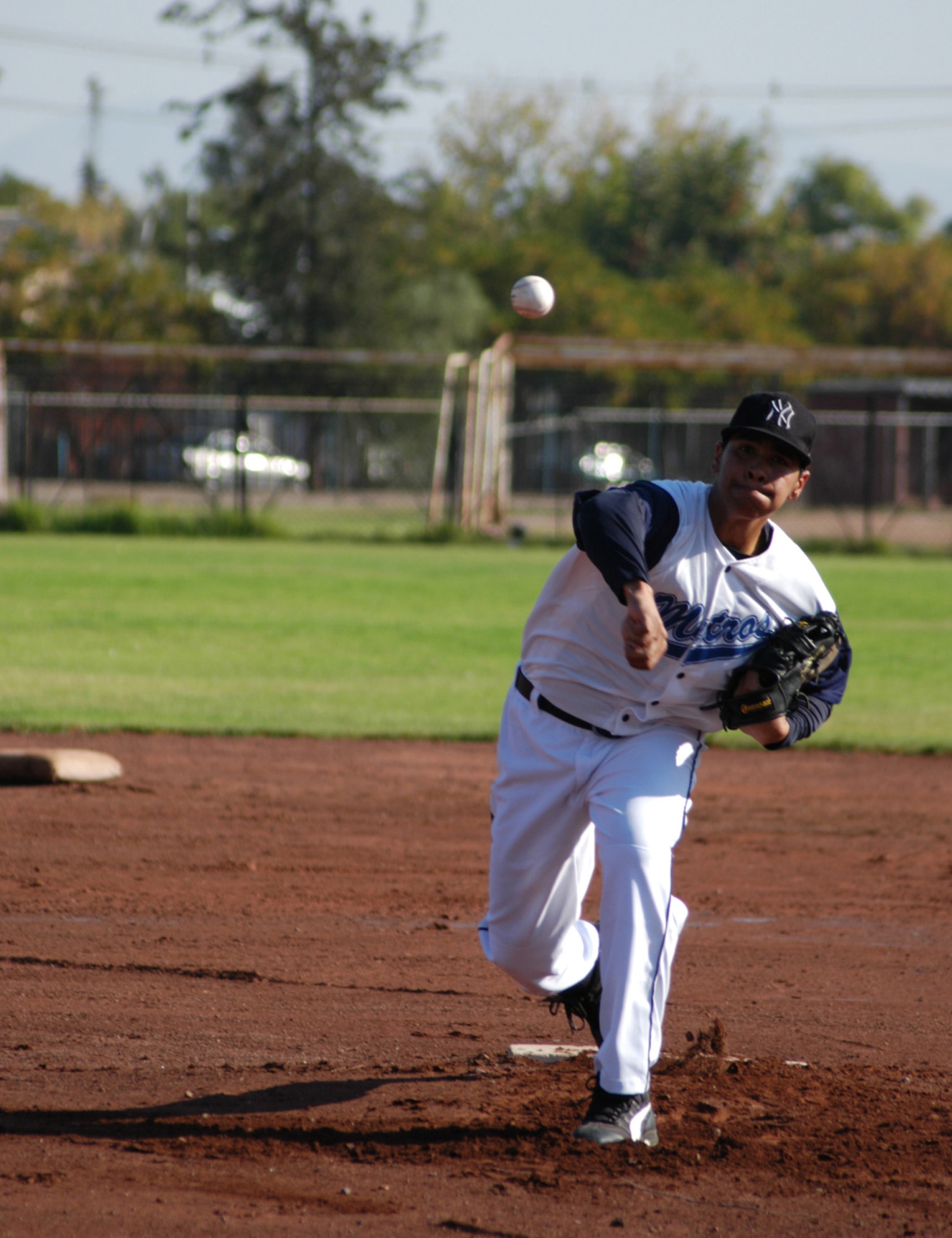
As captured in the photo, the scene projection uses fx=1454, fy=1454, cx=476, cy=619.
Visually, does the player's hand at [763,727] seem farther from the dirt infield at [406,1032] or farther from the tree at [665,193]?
the tree at [665,193]

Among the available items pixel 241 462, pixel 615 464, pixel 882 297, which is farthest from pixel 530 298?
pixel 882 297

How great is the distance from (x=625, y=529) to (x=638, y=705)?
1.57 feet

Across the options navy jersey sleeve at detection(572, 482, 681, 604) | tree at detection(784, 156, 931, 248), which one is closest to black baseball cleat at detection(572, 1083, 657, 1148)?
navy jersey sleeve at detection(572, 482, 681, 604)

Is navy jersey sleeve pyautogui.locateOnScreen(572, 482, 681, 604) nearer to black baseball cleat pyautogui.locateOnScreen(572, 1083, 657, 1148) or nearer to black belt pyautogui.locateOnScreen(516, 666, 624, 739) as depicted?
black belt pyautogui.locateOnScreen(516, 666, 624, 739)

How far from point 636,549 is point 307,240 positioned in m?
37.5

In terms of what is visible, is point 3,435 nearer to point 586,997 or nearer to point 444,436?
point 444,436

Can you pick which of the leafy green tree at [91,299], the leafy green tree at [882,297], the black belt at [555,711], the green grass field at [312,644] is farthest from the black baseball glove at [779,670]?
the leafy green tree at [882,297]

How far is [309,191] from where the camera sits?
3884cm

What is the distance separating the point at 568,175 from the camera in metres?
61.4

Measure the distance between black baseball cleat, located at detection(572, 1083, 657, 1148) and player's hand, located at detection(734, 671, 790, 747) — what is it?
88 centimetres

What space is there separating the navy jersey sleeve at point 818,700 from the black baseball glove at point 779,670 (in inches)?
1.9

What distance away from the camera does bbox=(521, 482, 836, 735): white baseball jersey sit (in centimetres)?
343

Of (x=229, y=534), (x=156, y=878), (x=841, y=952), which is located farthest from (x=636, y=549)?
(x=229, y=534)

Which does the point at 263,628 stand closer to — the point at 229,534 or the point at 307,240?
the point at 229,534
